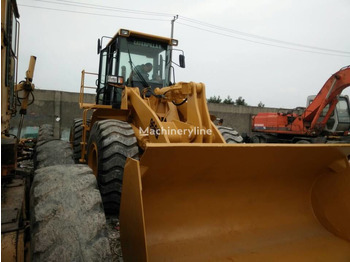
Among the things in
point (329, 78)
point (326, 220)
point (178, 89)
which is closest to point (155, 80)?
point (178, 89)

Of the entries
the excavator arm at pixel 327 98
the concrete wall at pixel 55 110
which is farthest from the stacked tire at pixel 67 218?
the concrete wall at pixel 55 110

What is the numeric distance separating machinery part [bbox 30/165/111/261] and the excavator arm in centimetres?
975

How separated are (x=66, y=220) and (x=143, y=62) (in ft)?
13.1

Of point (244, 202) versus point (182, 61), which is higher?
point (182, 61)

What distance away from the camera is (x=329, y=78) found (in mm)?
9727

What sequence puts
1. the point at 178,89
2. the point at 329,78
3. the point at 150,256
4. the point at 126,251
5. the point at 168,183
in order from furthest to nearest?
the point at 329,78 → the point at 178,89 → the point at 168,183 → the point at 150,256 → the point at 126,251

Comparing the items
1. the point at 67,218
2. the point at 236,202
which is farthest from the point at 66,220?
the point at 236,202

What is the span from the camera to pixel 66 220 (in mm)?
1655

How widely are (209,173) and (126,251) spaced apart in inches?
38.5

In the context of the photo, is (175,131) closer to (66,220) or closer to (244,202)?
(244,202)

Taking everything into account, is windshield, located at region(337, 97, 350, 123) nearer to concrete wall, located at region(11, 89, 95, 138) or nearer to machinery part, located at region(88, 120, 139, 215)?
machinery part, located at region(88, 120, 139, 215)

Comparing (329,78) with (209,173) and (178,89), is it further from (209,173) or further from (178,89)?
(209,173)

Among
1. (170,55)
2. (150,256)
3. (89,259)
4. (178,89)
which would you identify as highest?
(170,55)

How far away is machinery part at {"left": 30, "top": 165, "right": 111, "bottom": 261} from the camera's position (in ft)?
5.09
